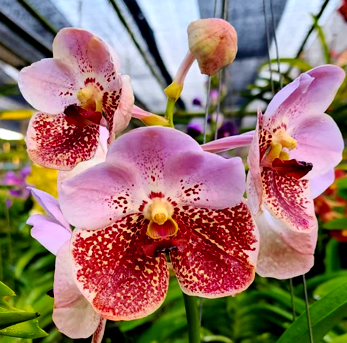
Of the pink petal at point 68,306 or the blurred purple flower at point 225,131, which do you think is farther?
the blurred purple flower at point 225,131

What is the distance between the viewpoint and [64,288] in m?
0.40

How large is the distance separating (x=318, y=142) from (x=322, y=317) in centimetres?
24

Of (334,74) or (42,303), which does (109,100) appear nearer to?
(334,74)

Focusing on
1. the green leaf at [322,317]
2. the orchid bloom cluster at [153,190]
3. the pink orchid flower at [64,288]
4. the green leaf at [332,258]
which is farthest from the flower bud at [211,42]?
the green leaf at [332,258]

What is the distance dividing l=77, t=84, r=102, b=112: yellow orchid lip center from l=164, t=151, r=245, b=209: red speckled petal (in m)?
0.12

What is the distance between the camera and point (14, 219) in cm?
199

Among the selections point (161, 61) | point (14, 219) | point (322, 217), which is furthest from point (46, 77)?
point (161, 61)

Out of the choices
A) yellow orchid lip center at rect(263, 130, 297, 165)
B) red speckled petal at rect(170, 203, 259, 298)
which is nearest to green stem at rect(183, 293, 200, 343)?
red speckled petal at rect(170, 203, 259, 298)

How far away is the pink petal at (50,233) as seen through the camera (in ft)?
1.43

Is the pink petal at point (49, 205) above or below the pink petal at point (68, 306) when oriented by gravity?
above

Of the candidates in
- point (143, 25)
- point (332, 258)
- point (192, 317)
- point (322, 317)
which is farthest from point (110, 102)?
point (143, 25)

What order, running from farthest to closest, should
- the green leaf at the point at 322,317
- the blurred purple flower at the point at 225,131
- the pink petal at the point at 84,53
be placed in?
1. the blurred purple flower at the point at 225,131
2. the green leaf at the point at 322,317
3. the pink petal at the point at 84,53

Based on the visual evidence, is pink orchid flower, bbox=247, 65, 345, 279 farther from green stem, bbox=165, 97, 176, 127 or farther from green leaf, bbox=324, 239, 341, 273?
green leaf, bbox=324, 239, 341, 273

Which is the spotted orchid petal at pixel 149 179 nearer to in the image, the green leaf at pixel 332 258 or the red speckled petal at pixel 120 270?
the red speckled petal at pixel 120 270
